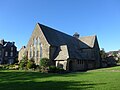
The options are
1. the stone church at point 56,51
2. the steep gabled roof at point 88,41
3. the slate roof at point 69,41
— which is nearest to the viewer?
the stone church at point 56,51

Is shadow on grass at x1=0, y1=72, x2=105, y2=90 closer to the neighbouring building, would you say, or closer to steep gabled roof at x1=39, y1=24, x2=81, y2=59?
steep gabled roof at x1=39, y1=24, x2=81, y2=59

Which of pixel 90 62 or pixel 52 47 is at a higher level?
pixel 52 47

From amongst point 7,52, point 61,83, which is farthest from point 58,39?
point 7,52

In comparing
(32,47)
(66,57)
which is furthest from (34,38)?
(66,57)

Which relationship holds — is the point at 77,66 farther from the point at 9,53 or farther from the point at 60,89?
the point at 9,53

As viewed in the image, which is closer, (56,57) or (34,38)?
(56,57)

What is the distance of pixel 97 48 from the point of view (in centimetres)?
6425

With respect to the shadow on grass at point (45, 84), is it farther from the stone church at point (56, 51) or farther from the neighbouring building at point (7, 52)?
the neighbouring building at point (7, 52)

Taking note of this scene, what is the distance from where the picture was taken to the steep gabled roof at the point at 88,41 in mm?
60656

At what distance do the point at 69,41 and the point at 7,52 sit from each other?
3875cm

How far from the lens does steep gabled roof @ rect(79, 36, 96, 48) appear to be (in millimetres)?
60656

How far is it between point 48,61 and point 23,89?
3063cm

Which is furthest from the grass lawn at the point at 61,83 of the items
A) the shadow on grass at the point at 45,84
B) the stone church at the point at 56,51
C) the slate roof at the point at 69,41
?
the slate roof at the point at 69,41

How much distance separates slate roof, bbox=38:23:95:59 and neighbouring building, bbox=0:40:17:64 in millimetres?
36028
